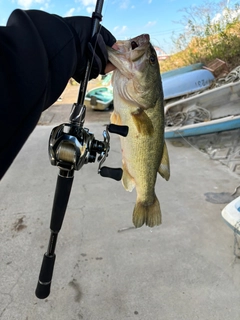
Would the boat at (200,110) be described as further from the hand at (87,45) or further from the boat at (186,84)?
the hand at (87,45)

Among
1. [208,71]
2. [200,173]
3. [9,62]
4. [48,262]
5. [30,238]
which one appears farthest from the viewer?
[208,71]

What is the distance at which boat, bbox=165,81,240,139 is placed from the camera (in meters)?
3.86

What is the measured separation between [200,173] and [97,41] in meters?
2.39

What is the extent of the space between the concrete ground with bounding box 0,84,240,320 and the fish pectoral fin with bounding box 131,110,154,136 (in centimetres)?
100

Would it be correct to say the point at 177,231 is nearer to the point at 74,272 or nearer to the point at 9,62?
the point at 74,272

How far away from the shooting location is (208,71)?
5.22 m

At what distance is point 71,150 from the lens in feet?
2.66

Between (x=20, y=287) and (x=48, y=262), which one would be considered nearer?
(x=48, y=262)

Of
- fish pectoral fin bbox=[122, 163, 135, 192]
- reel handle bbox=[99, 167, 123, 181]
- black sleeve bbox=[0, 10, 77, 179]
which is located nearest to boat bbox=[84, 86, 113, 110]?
fish pectoral fin bbox=[122, 163, 135, 192]

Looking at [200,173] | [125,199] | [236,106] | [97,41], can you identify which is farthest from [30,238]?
[236,106]

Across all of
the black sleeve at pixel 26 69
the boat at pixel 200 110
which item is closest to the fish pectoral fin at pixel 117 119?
the black sleeve at pixel 26 69

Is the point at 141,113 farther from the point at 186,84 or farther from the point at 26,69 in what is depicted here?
the point at 186,84

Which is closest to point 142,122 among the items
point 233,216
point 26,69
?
point 26,69

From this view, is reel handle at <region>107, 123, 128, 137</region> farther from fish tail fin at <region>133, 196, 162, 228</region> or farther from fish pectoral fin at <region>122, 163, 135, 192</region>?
fish tail fin at <region>133, 196, 162, 228</region>
